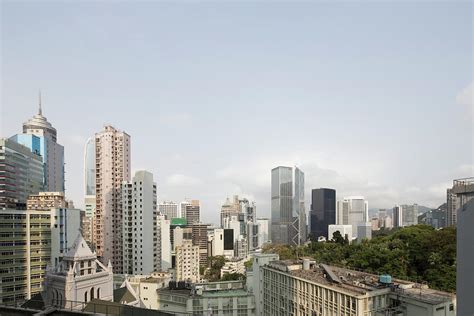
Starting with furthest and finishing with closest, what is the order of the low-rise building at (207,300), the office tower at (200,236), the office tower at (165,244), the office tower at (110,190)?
the office tower at (200,236) < the office tower at (165,244) < the office tower at (110,190) < the low-rise building at (207,300)

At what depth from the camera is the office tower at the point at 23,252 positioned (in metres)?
31.5

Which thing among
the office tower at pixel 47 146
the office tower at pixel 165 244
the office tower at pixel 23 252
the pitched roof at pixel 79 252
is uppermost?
the office tower at pixel 47 146

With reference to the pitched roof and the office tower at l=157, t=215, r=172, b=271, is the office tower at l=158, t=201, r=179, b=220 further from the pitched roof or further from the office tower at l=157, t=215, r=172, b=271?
the pitched roof

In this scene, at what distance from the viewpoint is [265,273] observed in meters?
29.7

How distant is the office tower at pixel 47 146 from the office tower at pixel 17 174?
32.8 ft

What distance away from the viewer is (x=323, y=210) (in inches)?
6033

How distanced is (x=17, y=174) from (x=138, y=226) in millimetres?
28851

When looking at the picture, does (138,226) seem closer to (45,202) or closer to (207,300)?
(45,202)

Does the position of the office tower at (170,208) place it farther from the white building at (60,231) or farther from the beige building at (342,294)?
the beige building at (342,294)

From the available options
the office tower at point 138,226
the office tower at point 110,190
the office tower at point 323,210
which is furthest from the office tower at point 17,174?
the office tower at point 323,210

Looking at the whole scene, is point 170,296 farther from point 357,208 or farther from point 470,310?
point 357,208

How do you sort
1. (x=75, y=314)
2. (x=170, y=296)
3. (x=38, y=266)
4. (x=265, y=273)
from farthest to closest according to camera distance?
(x=38, y=266)
(x=170, y=296)
(x=265, y=273)
(x=75, y=314)

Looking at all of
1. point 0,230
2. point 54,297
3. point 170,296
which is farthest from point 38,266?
point 54,297

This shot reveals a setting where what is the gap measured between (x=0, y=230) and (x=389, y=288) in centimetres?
3364
